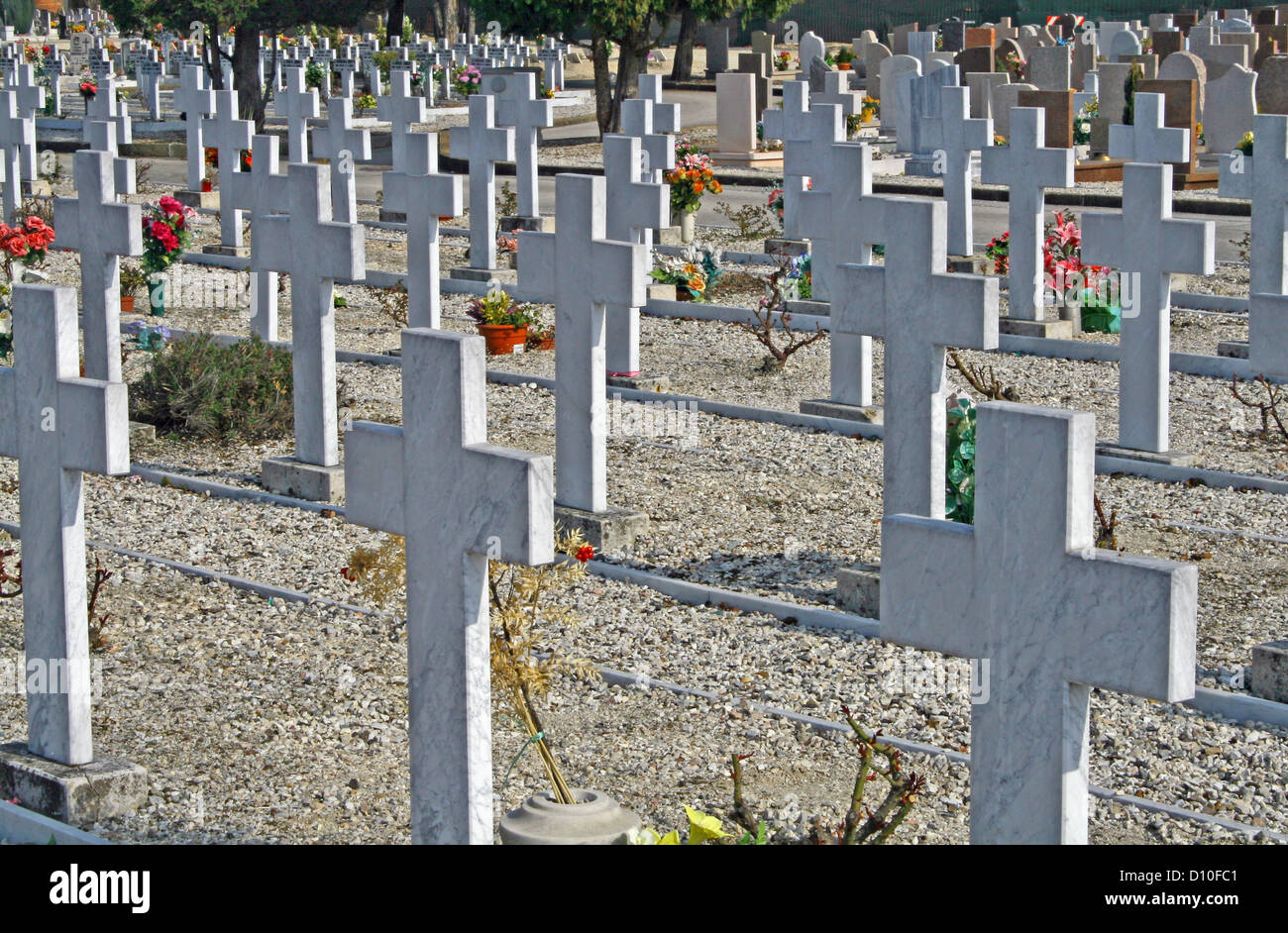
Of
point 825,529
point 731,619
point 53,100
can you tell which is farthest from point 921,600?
point 53,100

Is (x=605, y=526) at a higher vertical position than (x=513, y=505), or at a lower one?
lower

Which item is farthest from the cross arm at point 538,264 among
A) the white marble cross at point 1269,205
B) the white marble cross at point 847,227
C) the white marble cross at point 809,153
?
the white marble cross at point 809,153

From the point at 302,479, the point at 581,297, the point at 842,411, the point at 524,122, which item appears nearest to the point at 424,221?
the point at 302,479

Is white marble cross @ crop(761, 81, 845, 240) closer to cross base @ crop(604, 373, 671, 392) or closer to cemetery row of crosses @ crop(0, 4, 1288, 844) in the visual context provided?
cemetery row of crosses @ crop(0, 4, 1288, 844)

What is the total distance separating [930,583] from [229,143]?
15417mm

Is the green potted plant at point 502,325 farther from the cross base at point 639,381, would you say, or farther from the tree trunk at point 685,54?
the tree trunk at point 685,54

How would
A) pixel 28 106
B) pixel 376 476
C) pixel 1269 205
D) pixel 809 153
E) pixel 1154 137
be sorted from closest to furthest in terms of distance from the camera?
pixel 376 476 → pixel 1269 205 → pixel 1154 137 → pixel 809 153 → pixel 28 106

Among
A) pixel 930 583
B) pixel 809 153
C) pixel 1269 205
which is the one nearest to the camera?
pixel 930 583

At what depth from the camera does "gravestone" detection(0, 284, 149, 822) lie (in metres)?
5.21

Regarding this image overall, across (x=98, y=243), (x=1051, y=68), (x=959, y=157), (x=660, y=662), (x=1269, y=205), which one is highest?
(x=1051, y=68)

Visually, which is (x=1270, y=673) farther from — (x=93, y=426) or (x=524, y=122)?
(x=524, y=122)

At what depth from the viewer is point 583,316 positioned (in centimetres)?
830

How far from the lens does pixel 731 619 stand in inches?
287

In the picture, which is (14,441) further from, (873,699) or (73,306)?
(873,699)
